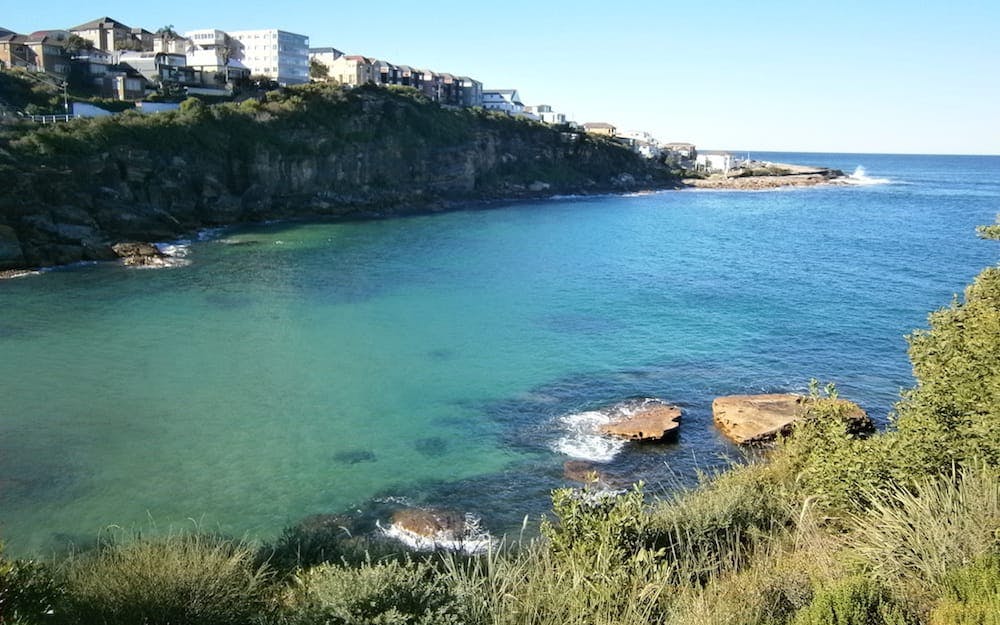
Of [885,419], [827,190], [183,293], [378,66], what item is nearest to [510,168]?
[378,66]

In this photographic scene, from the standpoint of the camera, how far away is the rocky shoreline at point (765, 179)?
14012 centimetres

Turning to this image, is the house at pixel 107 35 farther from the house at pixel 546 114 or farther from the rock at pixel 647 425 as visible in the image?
the rock at pixel 647 425

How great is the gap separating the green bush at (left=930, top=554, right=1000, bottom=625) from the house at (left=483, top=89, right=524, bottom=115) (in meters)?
162

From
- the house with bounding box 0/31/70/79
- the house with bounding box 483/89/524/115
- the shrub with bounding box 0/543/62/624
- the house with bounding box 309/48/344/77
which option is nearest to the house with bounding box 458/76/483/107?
the house with bounding box 483/89/524/115

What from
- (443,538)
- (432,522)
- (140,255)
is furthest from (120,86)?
(443,538)

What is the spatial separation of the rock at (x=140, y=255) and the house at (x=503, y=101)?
11968 cm

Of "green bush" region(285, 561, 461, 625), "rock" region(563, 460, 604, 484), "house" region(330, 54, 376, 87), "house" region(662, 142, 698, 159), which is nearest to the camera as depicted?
"green bush" region(285, 561, 461, 625)

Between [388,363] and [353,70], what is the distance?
10387 centimetres

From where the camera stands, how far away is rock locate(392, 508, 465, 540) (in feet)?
57.3

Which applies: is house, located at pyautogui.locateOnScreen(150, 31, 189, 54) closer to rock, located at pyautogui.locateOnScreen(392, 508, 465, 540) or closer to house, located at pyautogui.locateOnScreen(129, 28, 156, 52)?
house, located at pyautogui.locateOnScreen(129, 28, 156, 52)

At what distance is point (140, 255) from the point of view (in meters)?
51.3

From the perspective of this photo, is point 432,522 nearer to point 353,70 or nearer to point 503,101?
point 353,70

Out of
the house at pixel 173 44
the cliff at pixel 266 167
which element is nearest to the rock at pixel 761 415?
the cliff at pixel 266 167

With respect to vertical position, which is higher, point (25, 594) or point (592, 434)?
point (25, 594)
